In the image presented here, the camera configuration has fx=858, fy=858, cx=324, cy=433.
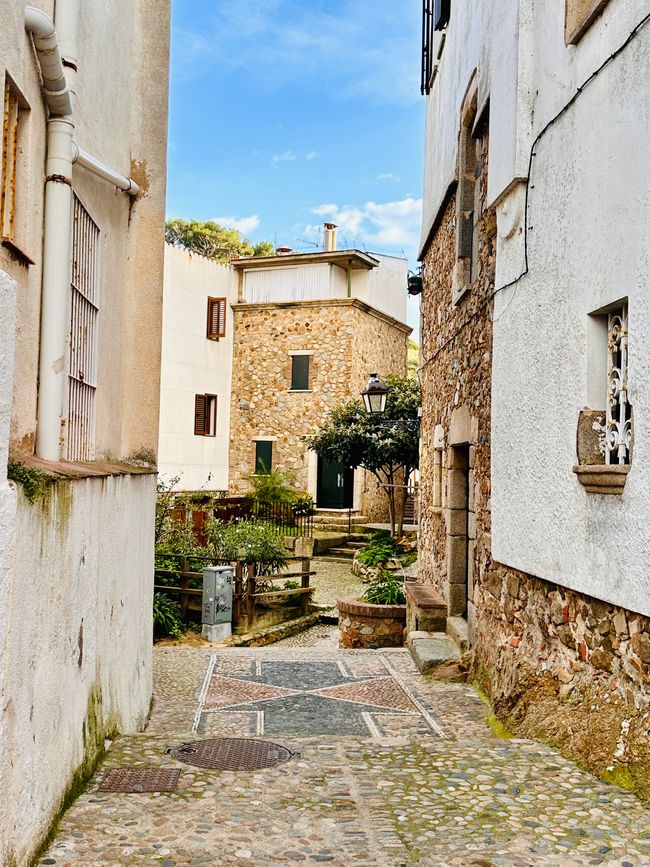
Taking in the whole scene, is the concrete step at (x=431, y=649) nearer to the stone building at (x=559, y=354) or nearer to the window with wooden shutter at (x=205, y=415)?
the stone building at (x=559, y=354)

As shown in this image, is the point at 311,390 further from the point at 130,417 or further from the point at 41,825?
the point at 41,825

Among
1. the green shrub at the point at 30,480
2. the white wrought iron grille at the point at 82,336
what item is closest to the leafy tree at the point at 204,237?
the white wrought iron grille at the point at 82,336

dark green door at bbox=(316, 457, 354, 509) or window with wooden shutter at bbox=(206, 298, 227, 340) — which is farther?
window with wooden shutter at bbox=(206, 298, 227, 340)

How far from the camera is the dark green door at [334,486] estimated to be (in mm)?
24875

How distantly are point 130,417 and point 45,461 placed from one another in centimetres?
241

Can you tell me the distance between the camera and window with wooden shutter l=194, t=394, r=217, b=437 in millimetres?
25281

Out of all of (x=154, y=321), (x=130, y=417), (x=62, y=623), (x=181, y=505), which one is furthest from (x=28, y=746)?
(x=181, y=505)

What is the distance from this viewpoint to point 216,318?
84.7 ft

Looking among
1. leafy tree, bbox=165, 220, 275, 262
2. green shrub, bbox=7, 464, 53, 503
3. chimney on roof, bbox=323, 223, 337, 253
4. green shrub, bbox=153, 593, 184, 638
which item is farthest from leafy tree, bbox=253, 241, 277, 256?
green shrub, bbox=7, 464, 53, 503

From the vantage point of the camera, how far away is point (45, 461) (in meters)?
4.11

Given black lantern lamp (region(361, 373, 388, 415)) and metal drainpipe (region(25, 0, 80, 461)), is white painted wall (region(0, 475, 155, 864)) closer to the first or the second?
metal drainpipe (region(25, 0, 80, 461))

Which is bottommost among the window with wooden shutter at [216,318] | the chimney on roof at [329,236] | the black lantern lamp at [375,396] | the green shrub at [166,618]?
the green shrub at [166,618]

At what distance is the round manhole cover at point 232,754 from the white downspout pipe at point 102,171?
3358 millimetres

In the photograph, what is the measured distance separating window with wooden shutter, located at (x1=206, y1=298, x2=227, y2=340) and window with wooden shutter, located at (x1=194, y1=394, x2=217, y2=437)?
1852 millimetres
